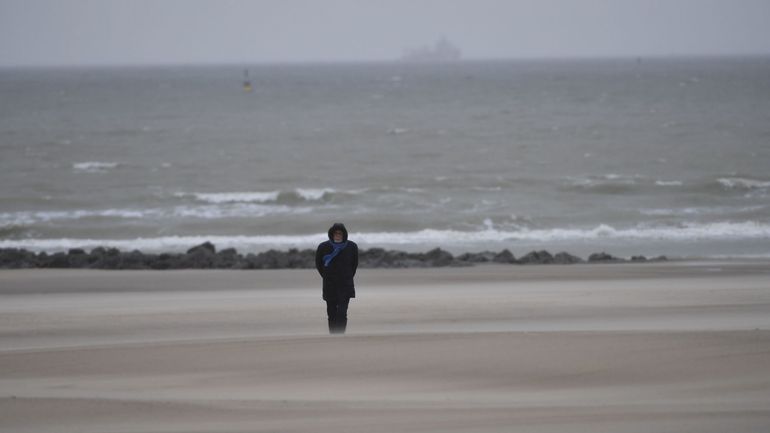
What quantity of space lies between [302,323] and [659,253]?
12455 mm

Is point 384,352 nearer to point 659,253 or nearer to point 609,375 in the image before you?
point 609,375

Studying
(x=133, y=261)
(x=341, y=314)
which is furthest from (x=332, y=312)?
(x=133, y=261)

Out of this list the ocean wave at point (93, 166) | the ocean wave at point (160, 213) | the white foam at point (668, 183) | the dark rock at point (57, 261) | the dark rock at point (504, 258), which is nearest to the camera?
the dark rock at point (57, 261)

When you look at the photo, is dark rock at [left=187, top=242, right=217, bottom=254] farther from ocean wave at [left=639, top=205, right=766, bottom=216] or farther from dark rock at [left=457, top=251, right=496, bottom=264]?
ocean wave at [left=639, top=205, right=766, bottom=216]

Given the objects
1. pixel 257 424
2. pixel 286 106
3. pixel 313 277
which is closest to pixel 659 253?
pixel 313 277

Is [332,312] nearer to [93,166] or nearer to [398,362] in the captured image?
[398,362]

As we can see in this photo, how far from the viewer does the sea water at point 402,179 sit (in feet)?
87.0

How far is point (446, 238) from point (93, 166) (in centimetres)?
→ 2023

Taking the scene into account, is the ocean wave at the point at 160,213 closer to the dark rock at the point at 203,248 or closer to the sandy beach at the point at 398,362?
the dark rock at the point at 203,248

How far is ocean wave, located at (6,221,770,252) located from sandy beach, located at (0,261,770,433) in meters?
9.34

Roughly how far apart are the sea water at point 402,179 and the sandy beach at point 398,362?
9.76m

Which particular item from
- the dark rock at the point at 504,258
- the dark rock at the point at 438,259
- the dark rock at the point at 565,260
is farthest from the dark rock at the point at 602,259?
the dark rock at the point at 438,259

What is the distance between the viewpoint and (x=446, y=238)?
26.2 m

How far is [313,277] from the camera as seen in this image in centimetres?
1836
